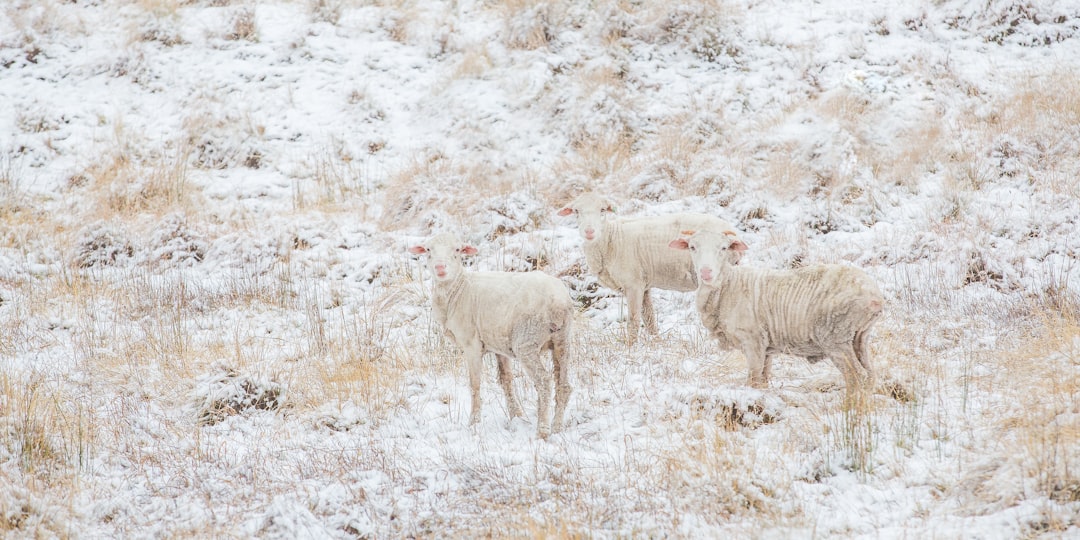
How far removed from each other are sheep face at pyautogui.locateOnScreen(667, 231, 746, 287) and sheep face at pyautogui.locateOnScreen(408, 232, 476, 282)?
5.69ft

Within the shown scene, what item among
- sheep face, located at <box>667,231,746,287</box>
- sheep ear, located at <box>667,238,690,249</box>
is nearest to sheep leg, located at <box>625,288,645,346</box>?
sheep ear, located at <box>667,238,690,249</box>

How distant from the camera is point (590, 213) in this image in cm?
879

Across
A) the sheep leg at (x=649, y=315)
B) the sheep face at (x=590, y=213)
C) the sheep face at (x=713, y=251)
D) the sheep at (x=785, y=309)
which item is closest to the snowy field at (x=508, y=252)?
the sheep leg at (x=649, y=315)

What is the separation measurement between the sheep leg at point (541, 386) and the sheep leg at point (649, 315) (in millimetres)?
2977

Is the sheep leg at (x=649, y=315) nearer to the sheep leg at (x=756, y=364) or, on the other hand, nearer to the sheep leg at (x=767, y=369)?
the sheep leg at (x=767, y=369)

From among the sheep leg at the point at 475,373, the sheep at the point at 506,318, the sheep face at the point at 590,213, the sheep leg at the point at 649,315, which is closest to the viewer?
the sheep at the point at 506,318

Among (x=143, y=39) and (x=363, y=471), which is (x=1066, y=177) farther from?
(x=143, y=39)

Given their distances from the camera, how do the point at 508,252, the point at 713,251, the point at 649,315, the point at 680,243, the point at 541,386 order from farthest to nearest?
the point at 508,252 → the point at 649,315 → the point at 680,243 → the point at 713,251 → the point at 541,386

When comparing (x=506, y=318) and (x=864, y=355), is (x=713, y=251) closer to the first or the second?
(x=864, y=355)

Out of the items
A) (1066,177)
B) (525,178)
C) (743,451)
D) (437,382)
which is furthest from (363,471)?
(1066,177)

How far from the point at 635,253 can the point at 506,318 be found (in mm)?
3022

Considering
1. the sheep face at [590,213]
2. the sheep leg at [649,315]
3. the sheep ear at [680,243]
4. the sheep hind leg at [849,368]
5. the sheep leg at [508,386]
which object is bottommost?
the sheep leg at [649,315]

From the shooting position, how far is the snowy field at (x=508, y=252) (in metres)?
5.04

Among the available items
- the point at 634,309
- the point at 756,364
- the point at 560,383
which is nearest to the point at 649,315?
the point at 634,309
